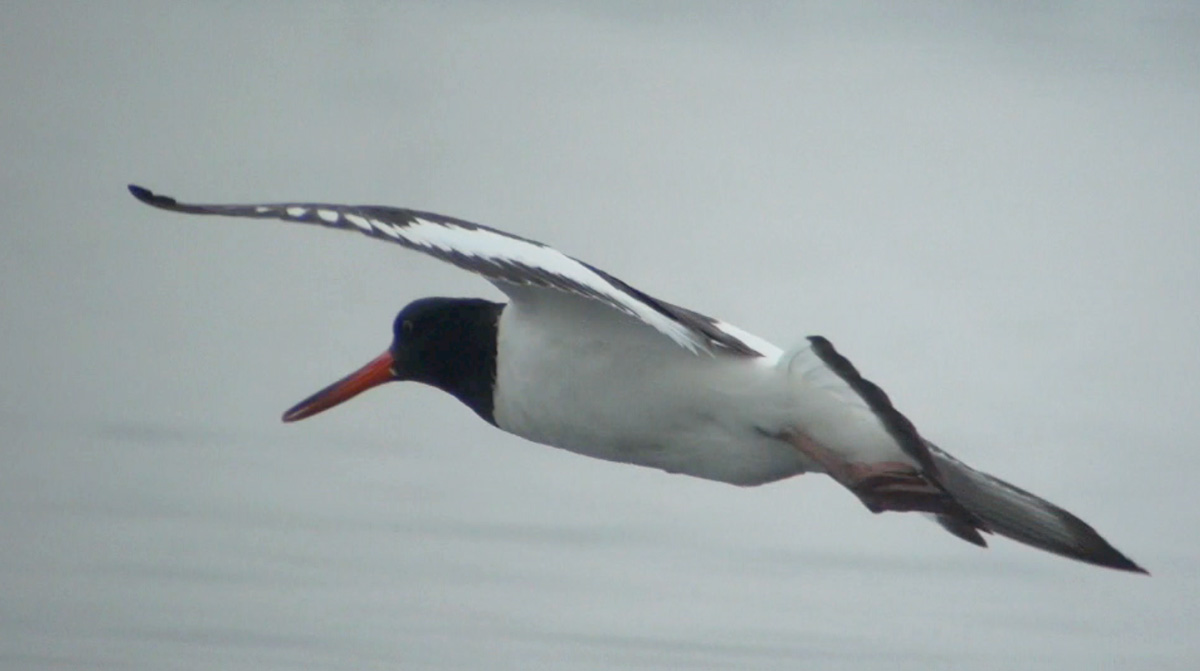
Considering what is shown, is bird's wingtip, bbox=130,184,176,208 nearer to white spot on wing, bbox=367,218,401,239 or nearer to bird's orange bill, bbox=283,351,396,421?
white spot on wing, bbox=367,218,401,239

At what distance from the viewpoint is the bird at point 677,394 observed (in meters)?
3.26

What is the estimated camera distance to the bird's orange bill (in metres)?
4.07

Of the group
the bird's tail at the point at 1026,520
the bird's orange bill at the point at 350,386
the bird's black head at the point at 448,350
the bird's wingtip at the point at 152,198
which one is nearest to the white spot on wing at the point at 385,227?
the bird's wingtip at the point at 152,198

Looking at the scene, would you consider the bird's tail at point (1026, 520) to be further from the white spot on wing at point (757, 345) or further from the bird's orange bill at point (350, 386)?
the bird's orange bill at point (350, 386)

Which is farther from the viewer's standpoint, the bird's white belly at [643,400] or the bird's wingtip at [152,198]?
the bird's white belly at [643,400]

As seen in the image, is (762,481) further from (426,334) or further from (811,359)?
(426,334)

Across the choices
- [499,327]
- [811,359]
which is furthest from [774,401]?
[499,327]

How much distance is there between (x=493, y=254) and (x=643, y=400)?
0.39 metres

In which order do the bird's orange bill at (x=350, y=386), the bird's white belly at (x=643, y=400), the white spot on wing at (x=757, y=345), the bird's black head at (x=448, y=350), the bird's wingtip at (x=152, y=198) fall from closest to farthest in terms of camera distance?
the bird's wingtip at (x=152, y=198) → the bird's white belly at (x=643, y=400) → the white spot on wing at (x=757, y=345) → the bird's black head at (x=448, y=350) → the bird's orange bill at (x=350, y=386)

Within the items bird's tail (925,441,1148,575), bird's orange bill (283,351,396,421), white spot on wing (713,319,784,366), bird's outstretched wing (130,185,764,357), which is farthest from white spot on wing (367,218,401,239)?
bird's tail (925,441,1148,575)

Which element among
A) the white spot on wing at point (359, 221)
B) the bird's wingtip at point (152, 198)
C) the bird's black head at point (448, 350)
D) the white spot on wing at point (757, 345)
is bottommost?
the bird's black head at point (448, 350)

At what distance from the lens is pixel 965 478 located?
3.56m

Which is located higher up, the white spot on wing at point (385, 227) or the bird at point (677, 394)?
the white spot on wing at point (385, 227)

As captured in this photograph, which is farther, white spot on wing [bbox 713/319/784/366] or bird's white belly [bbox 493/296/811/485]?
white spot on wing [bbox 713/319/784/366]
